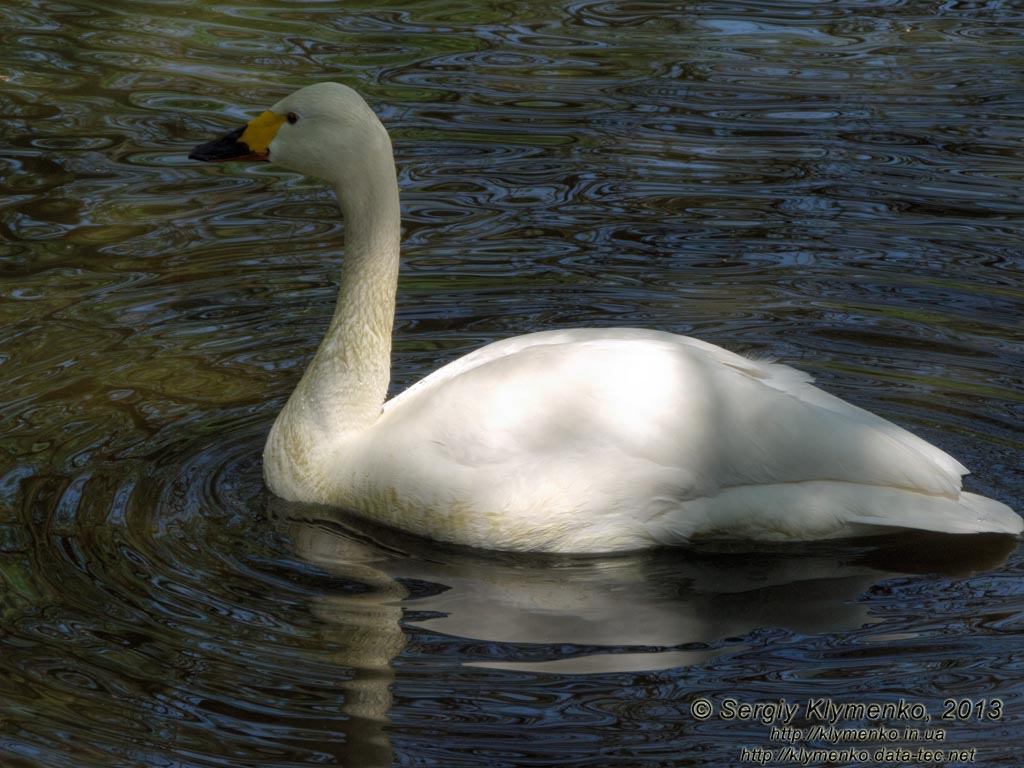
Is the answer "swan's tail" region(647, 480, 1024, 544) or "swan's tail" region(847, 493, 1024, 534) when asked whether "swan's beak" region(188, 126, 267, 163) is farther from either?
"swan's tail" region(847, 493, 1024, 534)

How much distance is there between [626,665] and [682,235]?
4.27 metres

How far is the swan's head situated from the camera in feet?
20.4

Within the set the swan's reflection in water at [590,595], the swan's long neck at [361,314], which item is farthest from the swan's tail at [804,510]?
the swan's long neck at [361,314]

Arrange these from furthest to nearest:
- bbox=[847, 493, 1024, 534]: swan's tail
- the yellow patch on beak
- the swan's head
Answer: the yellow patch on beak → the swan's head → bbox=[847, 493, 1024, 534]: swan's tail

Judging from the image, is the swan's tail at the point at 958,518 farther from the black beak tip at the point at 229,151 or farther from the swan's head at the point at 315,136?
the black beak tip at the point at 229,151

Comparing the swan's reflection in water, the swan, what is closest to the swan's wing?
the swan

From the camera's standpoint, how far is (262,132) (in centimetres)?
640

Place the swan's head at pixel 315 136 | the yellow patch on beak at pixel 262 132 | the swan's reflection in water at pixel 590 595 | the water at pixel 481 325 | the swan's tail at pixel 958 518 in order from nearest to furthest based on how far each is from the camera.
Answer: the water at pixel 481 325, the swan's reflection in water at pixel 590 595, the swan's tail at pixel 958 518, the swan's head at pixel 315 136, the yellow patch on beak at pixel 262 132

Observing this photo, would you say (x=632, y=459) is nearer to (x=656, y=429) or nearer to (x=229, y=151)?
(x=656, y=429)

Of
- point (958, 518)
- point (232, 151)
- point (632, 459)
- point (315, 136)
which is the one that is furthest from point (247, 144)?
point (958, 518)

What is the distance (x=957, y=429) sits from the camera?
6.88m

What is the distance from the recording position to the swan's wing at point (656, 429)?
19.4 feet

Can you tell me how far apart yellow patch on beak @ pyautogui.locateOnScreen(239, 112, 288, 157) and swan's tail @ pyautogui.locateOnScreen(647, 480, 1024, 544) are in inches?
81.6

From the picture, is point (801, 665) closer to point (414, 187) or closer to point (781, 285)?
point (781, 285)
